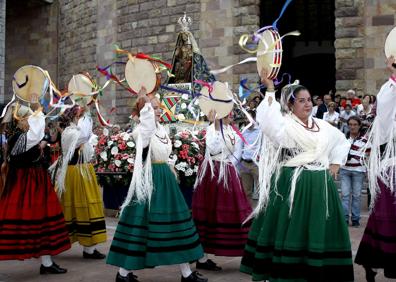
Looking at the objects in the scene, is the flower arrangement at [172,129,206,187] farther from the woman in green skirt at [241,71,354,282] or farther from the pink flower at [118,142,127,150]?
the woman in green skirt at [241,71,354,282]

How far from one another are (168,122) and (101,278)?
13.1 ft

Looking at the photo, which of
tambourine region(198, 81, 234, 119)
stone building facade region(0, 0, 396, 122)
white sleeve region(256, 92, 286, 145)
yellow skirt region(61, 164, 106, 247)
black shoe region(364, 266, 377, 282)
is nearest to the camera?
white sleeve region(256, 92, 286, 145)

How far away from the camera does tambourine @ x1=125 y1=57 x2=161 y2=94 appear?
16.3ft

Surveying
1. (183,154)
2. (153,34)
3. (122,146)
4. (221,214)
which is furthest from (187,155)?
(153,34)

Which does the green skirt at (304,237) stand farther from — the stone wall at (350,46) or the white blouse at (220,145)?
the stone wall at (350,46)

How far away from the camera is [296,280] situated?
13.3ft

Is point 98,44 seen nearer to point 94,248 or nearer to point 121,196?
point 121,196

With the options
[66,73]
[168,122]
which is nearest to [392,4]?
[168,122]

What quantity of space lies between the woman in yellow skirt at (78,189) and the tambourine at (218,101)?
1.34 metres

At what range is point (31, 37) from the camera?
23250 mm

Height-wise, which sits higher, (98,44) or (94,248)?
(98,44)

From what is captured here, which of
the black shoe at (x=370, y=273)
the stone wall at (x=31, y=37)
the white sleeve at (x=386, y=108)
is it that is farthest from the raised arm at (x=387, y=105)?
the stone wall at (x=31, y=37)

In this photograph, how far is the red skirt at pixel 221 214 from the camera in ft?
18.3

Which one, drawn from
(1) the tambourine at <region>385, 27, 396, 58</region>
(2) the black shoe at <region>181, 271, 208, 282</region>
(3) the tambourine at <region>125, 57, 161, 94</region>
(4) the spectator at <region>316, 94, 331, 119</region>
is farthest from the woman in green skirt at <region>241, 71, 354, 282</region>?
(4) the spectator at <region>316, 94, 331, 119</region>
